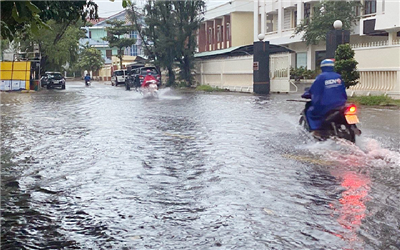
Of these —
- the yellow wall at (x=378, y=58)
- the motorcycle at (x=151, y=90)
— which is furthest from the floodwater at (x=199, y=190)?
the motorcycle at (x=151, y=90)

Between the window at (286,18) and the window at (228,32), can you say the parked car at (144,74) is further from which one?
the window at (228,32)

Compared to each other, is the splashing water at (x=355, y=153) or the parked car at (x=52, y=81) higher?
the parked car at (x=52, y=81)

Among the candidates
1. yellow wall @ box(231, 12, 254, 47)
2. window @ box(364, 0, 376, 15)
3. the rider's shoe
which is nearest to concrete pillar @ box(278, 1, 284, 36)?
yellow wall @ box(231, 12, 254, 47)

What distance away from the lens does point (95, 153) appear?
30.4 feet

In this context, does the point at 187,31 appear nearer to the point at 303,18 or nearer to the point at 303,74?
the point at 303,18

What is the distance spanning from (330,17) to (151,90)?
16.5m

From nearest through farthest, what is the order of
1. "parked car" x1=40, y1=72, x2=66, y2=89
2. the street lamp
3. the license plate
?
1. the license plate
2. the street lamp
3. "parked car" x1=40, y1=72, x2=66, y2=89

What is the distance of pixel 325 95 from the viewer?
29.8 feet

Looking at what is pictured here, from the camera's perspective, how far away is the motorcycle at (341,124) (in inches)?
346

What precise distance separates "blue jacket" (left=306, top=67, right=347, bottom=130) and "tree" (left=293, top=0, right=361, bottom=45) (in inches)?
1100

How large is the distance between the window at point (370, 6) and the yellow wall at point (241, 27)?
664 inches

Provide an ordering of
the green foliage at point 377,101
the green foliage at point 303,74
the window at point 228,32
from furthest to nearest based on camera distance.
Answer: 1. the window at point 228,32
2. the green foliage at point 303,74
3. the green foliage at point 377,101

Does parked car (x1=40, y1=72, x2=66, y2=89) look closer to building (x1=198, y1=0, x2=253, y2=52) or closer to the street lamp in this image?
building (x1=198, y1=0, x2=253, y2=52)

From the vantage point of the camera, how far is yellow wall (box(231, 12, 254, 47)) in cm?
5241
